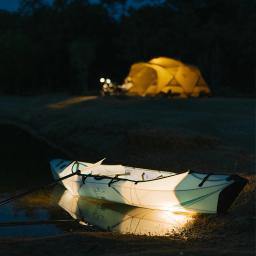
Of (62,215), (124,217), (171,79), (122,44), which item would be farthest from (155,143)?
(122,44)

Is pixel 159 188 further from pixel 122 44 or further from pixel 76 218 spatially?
pixel 122 44

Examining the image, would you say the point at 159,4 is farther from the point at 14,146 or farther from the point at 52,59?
the point at 14,146

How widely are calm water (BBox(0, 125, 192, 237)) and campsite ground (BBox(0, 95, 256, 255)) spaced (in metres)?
0.92

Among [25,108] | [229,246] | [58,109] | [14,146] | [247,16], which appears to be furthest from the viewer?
[247,16]

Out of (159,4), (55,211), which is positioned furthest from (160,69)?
(55,211)

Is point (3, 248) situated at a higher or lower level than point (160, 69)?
lower

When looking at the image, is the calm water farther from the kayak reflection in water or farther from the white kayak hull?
the white kayak hull

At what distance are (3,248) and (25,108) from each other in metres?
23.8

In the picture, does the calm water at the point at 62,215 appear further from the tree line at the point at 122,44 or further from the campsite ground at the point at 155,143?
the tree line at the point at 122,44

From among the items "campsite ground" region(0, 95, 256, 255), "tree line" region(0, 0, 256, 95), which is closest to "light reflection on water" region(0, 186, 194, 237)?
"campsite ground" region(0, 95, 256, 255)

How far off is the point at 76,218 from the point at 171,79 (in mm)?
20383

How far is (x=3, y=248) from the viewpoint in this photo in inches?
280

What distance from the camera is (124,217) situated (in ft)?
36.4

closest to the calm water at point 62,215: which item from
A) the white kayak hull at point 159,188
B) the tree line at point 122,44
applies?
the white kayak hull at point 159,188
